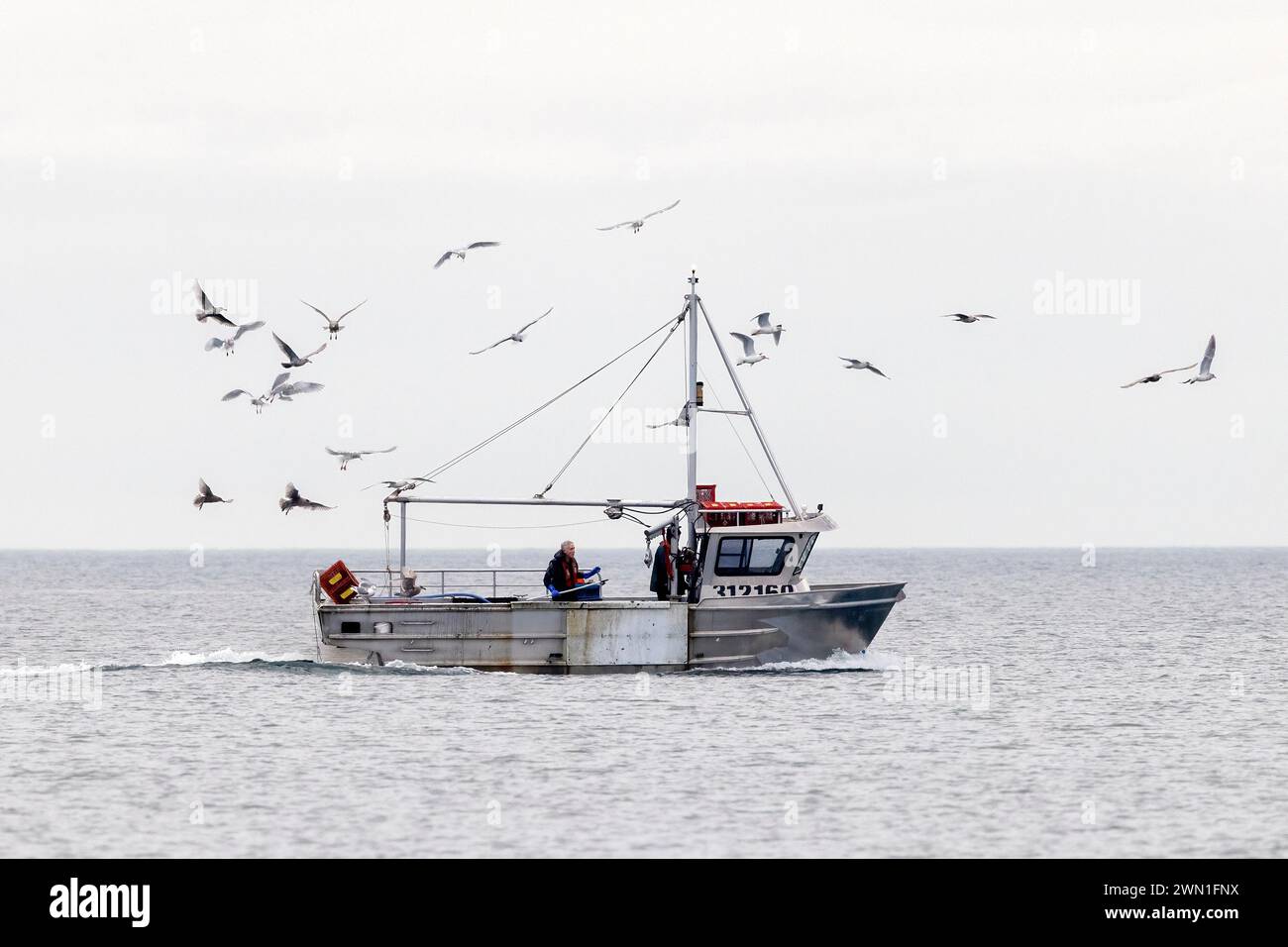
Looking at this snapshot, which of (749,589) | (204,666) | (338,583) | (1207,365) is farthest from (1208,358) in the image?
(204,666)

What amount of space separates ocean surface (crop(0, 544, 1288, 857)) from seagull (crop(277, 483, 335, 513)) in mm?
3808

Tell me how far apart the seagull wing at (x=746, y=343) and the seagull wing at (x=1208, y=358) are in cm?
1040

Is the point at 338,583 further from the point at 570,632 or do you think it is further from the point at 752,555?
the point at 752,555

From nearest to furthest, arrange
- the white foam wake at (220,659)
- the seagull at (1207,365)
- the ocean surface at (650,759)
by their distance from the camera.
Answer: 1. the ocean surface at (650,759)
2. the seagull at (1207,365)
3. the white foam wake at (220,659)

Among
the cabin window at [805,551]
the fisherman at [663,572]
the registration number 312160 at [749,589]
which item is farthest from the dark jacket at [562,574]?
the cabin window at [805,551]

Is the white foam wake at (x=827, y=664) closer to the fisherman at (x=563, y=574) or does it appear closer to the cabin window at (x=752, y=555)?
the cabin window at (x=752, y=555)

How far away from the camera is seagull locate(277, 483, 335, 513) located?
36562 mm

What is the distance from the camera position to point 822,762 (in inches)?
1144

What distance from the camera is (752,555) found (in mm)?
38344

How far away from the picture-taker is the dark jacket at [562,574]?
3706 cm

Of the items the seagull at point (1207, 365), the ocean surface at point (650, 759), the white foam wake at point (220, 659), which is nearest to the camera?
the ocean surface at point (650, 759)
